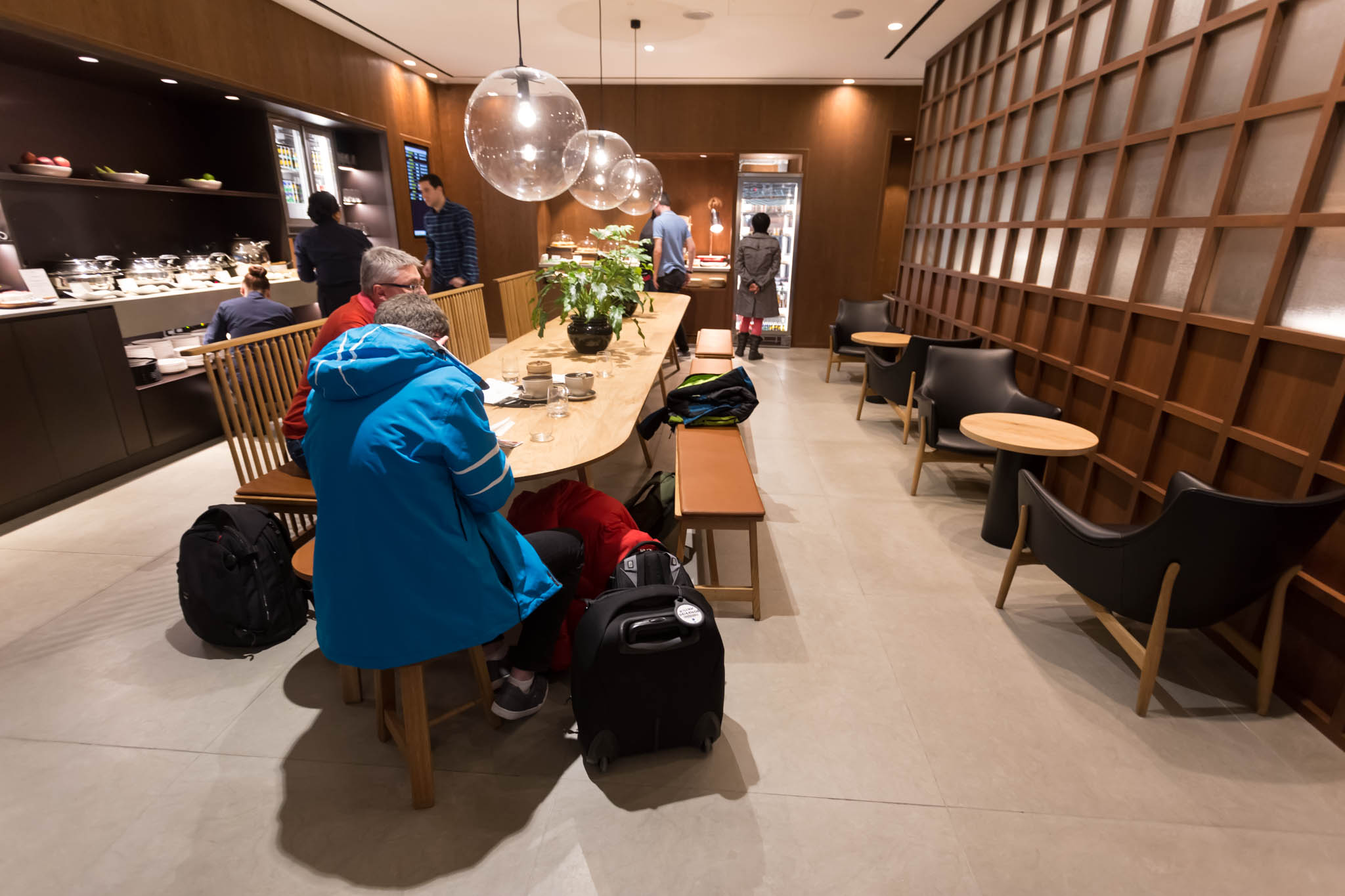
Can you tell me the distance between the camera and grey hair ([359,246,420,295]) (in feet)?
7.03

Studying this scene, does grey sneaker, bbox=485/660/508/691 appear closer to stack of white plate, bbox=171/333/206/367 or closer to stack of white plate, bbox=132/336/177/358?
stack of white plate, bbox=171/333/206/367

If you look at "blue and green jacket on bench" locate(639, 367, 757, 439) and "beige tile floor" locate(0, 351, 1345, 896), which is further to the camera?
"blue and green jacket on bench" locate(639, 367, 757, 439)

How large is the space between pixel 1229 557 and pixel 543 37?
5946mm

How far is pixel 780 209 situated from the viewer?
731 centimetres

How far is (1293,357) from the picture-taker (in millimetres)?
1981

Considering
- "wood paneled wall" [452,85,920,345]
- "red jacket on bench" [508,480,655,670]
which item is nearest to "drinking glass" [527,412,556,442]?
"red jacket on bench" [508,480,655,670]

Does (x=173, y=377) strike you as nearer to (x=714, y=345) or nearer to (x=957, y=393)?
(x=714, y=345)

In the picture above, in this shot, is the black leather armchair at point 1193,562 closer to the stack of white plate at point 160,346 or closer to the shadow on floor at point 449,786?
the shadow on floor at point 449,786

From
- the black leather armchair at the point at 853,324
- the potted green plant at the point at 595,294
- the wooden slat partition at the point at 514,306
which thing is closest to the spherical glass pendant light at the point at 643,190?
the wooden slat partition at the point at 514,306

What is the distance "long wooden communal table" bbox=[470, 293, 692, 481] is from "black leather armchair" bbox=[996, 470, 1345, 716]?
156 cm

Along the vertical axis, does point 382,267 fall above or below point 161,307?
above

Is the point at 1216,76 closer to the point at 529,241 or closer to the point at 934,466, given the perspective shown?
the point at 934,466

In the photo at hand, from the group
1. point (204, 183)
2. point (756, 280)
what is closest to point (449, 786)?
point (204, 183)

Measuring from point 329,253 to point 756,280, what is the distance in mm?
4072
